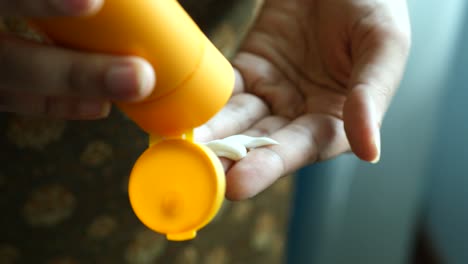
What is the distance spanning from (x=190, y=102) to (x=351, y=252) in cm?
76

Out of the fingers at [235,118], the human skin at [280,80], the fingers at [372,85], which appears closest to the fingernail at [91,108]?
the human skin at [280,80]

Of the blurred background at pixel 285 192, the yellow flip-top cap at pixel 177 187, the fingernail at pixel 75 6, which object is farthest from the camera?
the blurred background at pixel 285 192

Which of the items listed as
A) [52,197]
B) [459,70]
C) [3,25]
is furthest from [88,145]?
[459,70]

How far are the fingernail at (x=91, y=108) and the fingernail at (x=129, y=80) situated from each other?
0.27 ft

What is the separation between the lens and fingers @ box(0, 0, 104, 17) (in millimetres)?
327

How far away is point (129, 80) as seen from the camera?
0.37 metres

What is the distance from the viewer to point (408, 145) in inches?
40.2

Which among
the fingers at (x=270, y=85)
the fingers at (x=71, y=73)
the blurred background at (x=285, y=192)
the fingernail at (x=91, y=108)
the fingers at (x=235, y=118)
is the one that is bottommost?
the blurred background at (x=285, y=192)

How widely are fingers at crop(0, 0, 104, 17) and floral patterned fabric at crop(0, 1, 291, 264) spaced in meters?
0.29

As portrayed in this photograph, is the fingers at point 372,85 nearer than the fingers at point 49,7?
No

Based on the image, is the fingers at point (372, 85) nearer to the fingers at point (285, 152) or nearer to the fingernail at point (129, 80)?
the fingers at point (285, 152)

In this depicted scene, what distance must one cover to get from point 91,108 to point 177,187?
4.0 inches

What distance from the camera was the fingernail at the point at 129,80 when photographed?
1.21ft

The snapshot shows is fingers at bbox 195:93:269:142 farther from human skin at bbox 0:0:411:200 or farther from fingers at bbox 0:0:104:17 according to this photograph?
fingers at bbox 0:0:104:17
